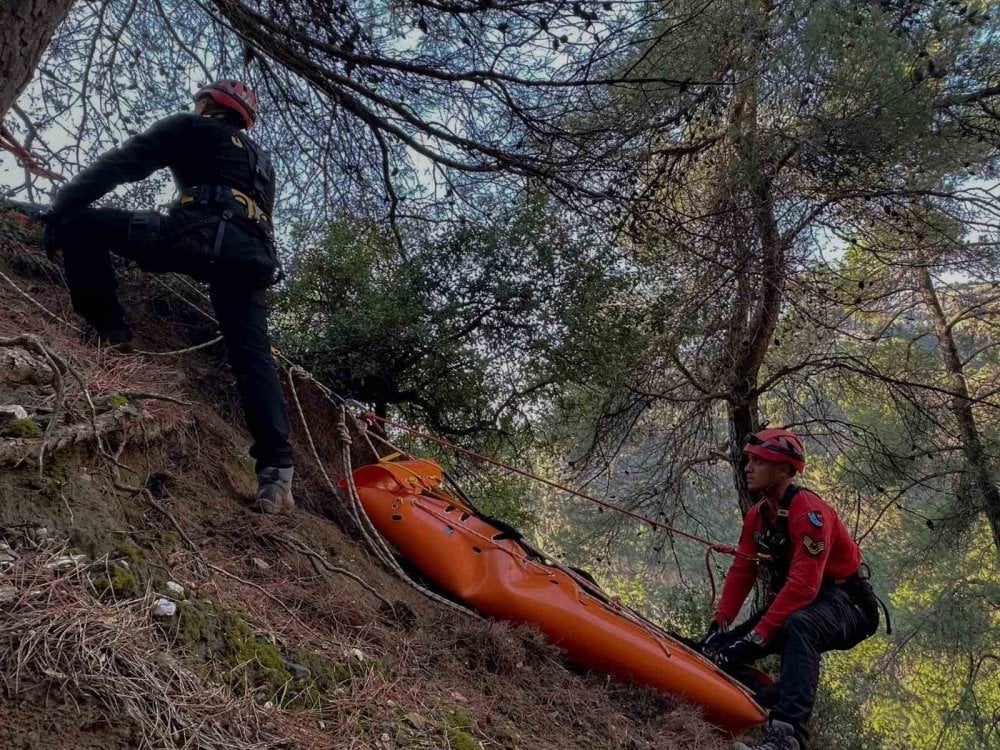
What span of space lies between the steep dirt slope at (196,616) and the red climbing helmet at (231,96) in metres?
1.45

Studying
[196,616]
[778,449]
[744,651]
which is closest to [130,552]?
[196,616]

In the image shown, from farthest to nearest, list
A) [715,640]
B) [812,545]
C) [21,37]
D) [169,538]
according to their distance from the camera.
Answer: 1. [715,640]
2. [812,545]
3. [21,37]
4. [169,538]

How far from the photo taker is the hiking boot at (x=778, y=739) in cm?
334

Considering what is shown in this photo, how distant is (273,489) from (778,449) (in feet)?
10.1

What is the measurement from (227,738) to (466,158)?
172 inches

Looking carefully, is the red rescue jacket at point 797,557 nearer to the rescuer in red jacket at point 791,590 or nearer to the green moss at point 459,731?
the rescuer in red jacket at point 791,590

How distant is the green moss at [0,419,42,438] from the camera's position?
216 cm

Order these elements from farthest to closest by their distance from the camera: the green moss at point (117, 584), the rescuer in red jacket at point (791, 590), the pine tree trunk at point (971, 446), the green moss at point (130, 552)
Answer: the pine tree trunk at point (971, 446) → the rescuer in red jacket at point (791, 590) → the green moss at point (130, 552) → the green moss at point (117, 584)

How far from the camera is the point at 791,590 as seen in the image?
3.98 m

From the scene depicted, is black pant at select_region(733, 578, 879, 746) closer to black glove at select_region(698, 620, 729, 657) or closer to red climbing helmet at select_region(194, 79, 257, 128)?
black glove at select_region(698, 620, 729, 657)

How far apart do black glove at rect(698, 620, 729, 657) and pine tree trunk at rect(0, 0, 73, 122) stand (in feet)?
15.6

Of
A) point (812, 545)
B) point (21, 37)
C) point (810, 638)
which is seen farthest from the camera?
point (812, 545)

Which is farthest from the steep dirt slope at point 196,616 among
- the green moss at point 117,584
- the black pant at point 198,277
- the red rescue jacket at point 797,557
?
the red rescue jacket at point 797,557

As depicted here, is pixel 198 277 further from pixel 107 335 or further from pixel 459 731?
pixel 459 731
